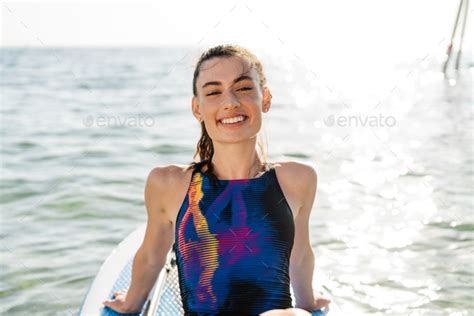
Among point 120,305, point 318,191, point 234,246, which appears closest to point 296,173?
point 234,246

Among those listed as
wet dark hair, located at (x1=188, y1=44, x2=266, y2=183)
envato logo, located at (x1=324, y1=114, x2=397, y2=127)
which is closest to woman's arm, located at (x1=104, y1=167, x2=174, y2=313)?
wet dark hair, located at (x1=188, y1=44, x2=266, y2=183)

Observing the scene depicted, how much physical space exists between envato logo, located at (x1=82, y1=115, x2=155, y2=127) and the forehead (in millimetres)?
6765

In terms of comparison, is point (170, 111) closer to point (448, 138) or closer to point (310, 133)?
point (310, 133)

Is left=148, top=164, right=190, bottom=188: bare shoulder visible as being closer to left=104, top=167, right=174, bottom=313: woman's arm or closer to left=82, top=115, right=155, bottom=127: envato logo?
left=104, top=167, right=174, bottom=313: woman's arm

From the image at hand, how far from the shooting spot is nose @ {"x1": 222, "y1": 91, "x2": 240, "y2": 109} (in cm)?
215

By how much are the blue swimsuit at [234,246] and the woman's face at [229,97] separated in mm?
189

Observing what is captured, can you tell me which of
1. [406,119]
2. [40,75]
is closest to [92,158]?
[406,119]

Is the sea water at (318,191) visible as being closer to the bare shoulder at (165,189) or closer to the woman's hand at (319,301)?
the bare shoulder at (165,189)

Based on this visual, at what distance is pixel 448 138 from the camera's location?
302 inches

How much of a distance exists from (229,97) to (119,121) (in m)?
7.32

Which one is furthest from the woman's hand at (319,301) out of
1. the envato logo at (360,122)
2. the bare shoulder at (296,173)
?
the envato logo at (360,122)

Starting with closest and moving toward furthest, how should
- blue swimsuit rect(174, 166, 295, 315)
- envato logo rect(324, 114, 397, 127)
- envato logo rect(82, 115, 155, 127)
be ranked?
blue swimsuit rect(174, 166, 295, 315)
envato logo rect(82, 115, 155, 127)
envato logo rect(324, 114, 397, 127)

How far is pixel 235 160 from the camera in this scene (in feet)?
7.48

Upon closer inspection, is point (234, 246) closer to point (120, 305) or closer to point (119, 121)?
point (120, 305)
